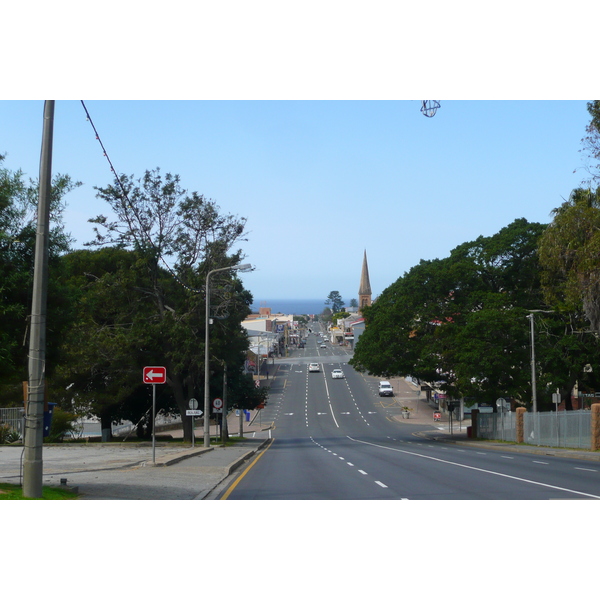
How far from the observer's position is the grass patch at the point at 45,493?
37.9 feet

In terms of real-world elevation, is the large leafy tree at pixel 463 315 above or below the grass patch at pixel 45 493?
above

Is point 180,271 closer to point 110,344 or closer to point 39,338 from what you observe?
point 110,344

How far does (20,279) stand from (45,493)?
401 cm

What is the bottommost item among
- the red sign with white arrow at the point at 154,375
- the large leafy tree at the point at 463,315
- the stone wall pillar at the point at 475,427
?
the stone wall pillar at the point at 475,427

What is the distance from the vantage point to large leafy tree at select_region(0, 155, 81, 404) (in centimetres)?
1353

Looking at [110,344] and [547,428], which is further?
[110,344]

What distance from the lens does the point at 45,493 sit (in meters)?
12.6

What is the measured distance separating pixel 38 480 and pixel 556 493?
9.84m

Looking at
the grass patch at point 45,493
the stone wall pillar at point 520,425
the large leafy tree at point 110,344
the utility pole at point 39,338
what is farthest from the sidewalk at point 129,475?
the stone wall pillar at point 520,425

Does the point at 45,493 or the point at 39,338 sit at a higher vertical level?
the point at 39,338

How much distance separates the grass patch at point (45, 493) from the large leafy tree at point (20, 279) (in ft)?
7.12

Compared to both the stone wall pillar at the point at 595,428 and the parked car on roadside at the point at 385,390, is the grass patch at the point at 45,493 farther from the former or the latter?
the parked car on roadside at the point at 385,390

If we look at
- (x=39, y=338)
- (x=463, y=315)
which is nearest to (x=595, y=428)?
(x=463, y=315)

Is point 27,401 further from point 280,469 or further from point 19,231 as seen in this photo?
point 280,469
